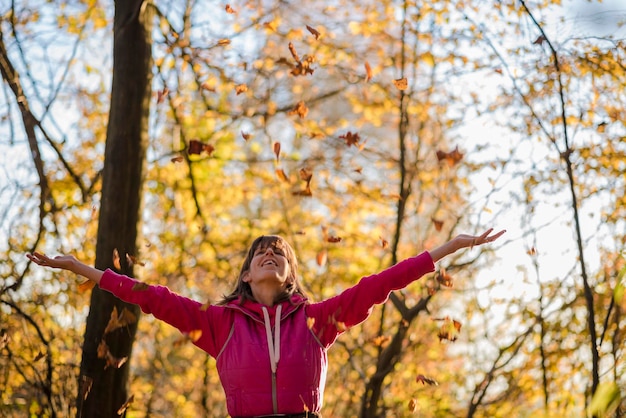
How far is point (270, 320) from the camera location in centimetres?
319

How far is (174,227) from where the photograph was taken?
8047 mm

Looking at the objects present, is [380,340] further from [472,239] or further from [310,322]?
[472,239]

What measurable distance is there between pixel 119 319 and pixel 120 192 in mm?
703

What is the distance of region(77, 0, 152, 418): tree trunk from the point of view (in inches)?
165

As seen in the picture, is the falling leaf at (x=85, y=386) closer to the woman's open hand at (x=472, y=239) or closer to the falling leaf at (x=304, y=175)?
the falling leaf at (x=304, y=175)

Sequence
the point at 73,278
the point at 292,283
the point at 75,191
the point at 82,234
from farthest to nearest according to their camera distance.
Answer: the point at 75,191 < the point at 82,234 < the point at 73,278 < the point at 292,283

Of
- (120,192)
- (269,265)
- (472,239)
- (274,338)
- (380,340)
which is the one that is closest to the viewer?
(472,239)

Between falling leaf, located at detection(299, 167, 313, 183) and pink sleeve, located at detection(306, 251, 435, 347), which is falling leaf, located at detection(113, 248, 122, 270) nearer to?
falling leaf, located at detection(299, 167, 313, 183)

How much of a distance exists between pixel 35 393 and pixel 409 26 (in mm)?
3913

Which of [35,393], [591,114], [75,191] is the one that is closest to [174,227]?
[75,191]

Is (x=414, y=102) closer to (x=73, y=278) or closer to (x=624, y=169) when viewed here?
(x=624, y=169)

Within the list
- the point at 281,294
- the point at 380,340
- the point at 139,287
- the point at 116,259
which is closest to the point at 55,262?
the point at 139,287

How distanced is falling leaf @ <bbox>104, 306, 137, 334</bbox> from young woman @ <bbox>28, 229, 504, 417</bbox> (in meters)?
1.02

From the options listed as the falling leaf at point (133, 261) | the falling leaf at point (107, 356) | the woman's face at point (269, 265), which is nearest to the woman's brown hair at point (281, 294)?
the woman's face at point (269, 265)
